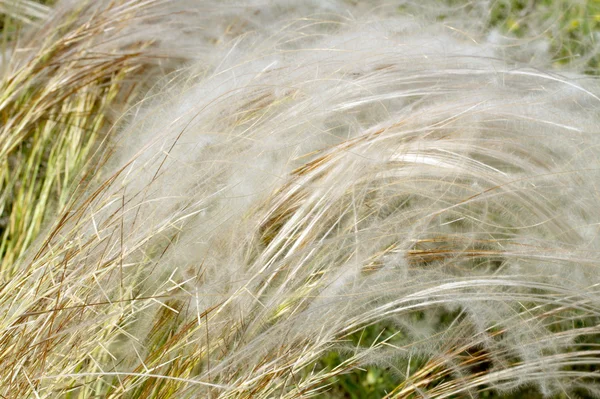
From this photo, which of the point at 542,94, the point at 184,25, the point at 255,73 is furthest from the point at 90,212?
the point at 542,94

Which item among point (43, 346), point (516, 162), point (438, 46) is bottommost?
point (43, 346)

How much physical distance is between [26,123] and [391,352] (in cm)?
124

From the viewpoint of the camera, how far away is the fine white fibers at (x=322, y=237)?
4.07ft

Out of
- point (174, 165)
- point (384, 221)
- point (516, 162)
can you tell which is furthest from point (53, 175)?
point (516, 162)

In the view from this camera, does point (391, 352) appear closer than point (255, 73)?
Yes

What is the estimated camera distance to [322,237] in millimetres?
1334

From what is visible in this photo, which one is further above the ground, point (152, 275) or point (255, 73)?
point (255, 73)

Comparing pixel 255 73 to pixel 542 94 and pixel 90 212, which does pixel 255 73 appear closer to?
pixel 90 212

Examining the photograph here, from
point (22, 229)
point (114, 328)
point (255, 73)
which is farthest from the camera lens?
point (22, 229)

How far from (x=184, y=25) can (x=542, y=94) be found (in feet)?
3.45

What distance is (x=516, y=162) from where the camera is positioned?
1.29 metres

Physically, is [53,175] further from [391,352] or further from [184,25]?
[391,352]

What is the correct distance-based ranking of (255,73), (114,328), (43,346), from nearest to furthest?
1. (43,346)
2. (114,328)
3. (255,73)

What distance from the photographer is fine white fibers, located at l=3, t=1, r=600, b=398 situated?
48.8 inches
